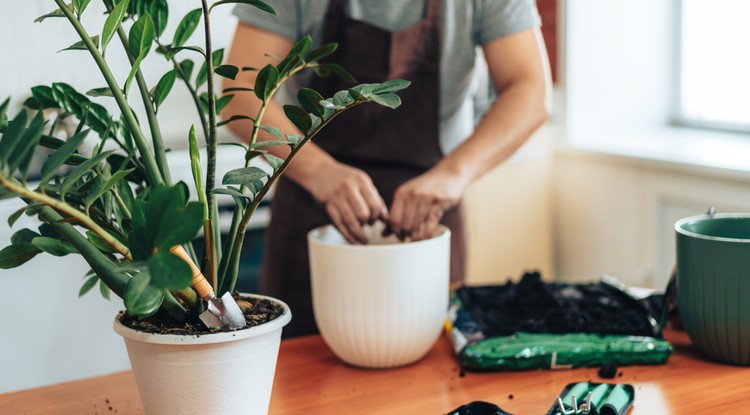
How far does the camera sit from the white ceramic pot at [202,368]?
2.33 feet

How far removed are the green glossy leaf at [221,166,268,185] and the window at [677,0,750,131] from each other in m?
2.28

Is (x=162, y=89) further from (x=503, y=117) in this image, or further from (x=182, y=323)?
(x=503, y=117)

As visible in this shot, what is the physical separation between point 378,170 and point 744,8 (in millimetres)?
1659

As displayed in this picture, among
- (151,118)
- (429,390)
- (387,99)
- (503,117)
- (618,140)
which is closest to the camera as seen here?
(387,99)

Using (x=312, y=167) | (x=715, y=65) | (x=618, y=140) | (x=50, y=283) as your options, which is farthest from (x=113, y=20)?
(x=715, y=65)

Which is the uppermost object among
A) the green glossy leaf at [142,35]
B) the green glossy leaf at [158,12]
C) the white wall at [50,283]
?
the green glossy leaf at [158,12]

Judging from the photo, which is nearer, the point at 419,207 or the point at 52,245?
the point at 52,245

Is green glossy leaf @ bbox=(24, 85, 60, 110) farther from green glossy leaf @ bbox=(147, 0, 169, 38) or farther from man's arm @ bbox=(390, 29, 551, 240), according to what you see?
man's arm @ bbox=(390, 29, 551, 240)

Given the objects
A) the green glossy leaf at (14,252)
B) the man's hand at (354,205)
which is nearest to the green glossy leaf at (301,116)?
the green glossy leaf at (14,252)

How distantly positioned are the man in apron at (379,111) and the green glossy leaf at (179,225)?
0.74m

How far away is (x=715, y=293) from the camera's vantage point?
0.95m

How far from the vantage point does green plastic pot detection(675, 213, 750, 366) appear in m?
0.93

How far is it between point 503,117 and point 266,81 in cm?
68

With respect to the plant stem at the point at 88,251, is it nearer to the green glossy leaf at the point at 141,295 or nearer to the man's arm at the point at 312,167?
the green glossy leaf at the point at 141,295
